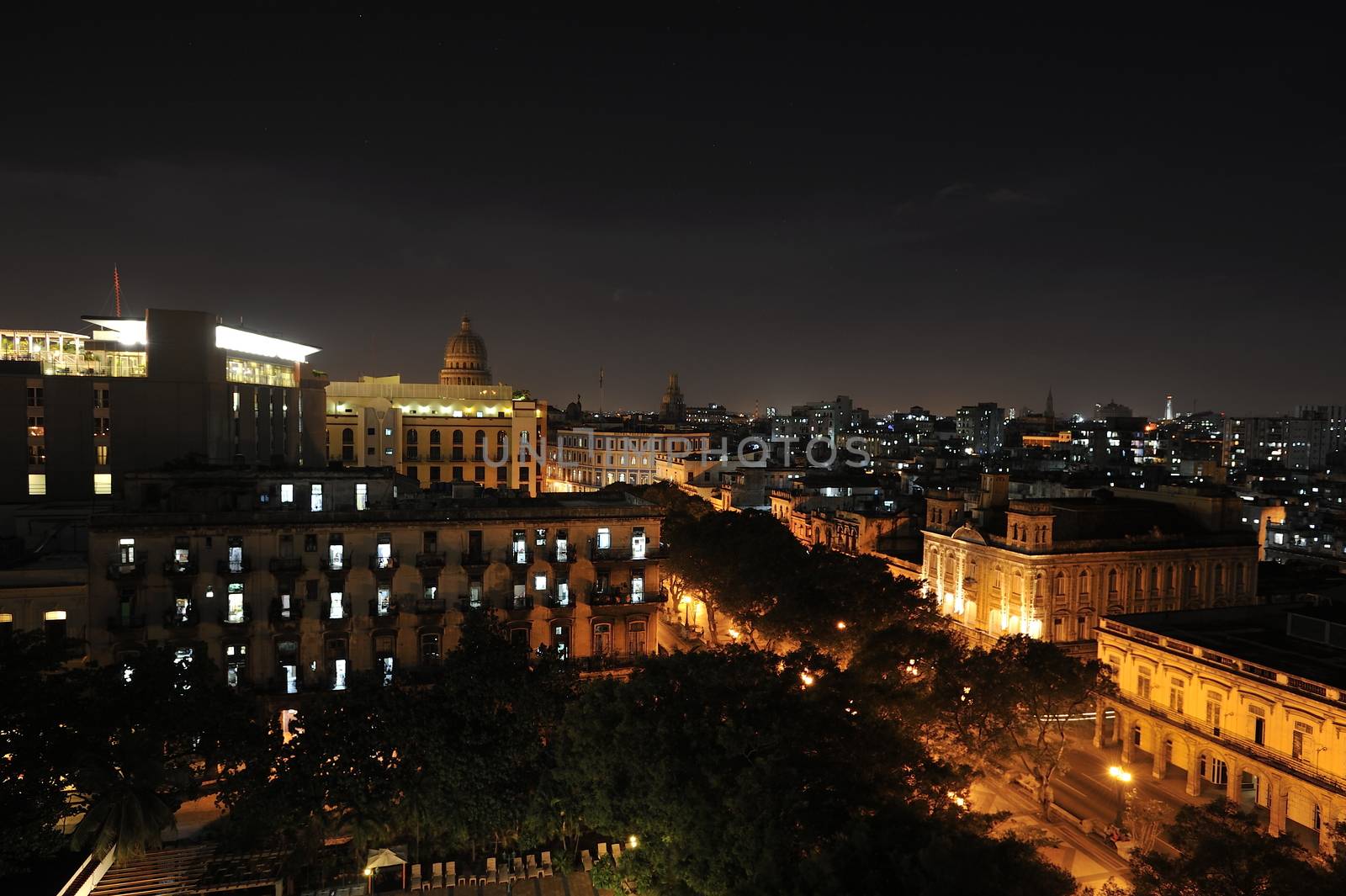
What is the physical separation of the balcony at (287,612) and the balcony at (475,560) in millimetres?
10975

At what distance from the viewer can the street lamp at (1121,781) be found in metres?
49.4

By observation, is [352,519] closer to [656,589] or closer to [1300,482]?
[656,589]

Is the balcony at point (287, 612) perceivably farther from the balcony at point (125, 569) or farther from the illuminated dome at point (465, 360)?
the illuminated dome at point (465, 360)

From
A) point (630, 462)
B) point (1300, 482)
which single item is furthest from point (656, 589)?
point (1300, 482)

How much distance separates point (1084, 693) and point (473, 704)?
113 feet

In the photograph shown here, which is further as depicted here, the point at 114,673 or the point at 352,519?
the point at 352,519

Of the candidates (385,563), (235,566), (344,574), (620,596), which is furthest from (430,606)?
(620,596)

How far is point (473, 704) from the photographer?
140 feet

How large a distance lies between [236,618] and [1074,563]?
63.1m

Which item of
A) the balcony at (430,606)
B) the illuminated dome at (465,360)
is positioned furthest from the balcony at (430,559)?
the illuminated dome at (465,360)

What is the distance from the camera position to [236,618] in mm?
56188

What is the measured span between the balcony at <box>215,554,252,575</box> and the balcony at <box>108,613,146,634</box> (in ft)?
17.2

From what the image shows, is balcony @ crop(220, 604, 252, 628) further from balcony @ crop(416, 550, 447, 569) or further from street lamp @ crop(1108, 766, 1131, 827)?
street lamp @ crop(1108, 766, 1131, 827)

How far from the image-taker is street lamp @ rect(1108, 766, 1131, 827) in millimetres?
49369
